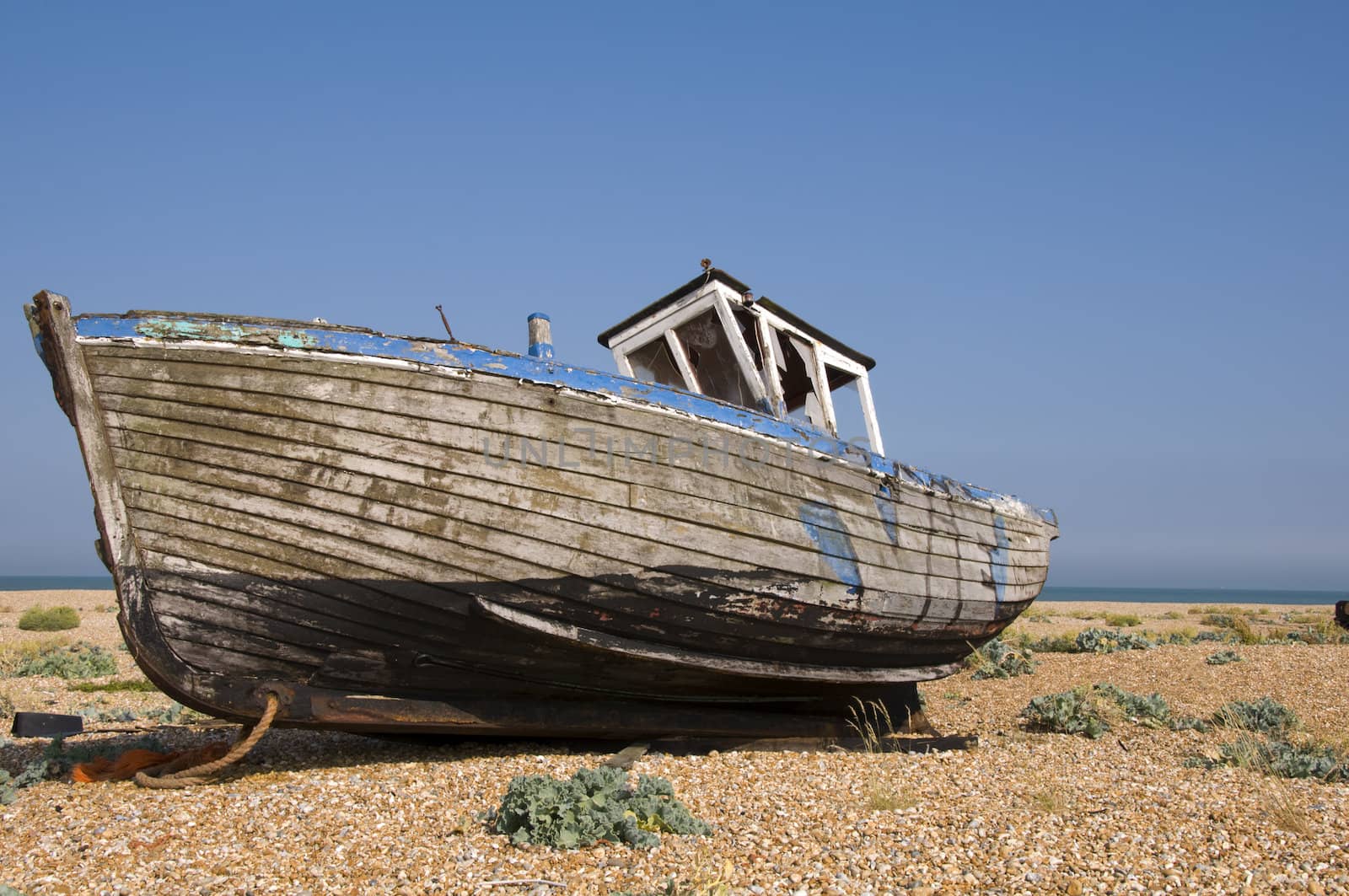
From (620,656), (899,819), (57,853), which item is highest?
(620,656)

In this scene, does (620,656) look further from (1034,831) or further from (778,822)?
(1034,831)

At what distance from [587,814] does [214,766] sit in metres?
2.31

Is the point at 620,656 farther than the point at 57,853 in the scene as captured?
Yes

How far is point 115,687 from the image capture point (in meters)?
10.2

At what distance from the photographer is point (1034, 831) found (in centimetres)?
429

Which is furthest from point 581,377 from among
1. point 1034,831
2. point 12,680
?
point 12,680

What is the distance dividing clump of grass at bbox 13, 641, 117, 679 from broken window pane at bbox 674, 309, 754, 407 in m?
9.27

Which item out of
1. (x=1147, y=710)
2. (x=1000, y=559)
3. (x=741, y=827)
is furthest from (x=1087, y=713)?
(x=741, y=827)

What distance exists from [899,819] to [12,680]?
439 inches

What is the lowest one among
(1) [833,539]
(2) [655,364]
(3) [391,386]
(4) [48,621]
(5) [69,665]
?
(5) [69,665]

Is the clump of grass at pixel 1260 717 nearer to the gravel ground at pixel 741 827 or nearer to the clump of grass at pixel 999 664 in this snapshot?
Result: the gravel ground at pixel 741 827

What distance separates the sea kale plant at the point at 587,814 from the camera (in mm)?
4121

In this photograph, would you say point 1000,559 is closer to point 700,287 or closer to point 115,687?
point 700,287

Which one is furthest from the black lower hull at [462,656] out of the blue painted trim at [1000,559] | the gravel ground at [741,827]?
the blue painted trim at [1000,559]
